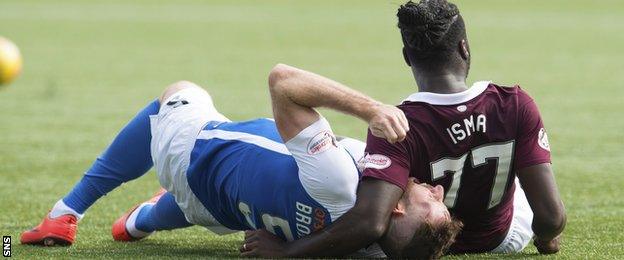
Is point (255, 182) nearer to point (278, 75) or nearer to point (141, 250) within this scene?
point (278, 75)

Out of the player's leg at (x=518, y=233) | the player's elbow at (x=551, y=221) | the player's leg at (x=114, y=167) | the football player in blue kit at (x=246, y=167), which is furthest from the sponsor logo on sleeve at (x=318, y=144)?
the player's leg at (x=114, y=167)

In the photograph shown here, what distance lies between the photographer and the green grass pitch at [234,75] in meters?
6.98

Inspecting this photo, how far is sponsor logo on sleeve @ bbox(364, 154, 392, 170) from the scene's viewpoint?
4887mm

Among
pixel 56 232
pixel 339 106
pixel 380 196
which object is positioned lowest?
pixel 56 232

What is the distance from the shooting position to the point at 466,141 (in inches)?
197

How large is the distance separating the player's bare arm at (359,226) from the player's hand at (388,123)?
29cm

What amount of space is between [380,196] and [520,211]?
3.35 ft

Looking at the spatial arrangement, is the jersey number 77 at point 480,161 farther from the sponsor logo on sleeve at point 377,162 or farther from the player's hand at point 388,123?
the player's hand at point 388,123

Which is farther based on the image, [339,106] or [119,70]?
[119,70]

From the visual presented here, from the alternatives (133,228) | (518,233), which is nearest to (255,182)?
(133,228)

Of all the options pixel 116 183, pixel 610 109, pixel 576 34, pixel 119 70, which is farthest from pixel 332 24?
pixel 116 183

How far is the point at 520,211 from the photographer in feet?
18.3

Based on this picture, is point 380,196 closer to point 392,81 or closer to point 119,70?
point 392,81

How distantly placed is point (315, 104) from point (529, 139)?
929 millimetres
